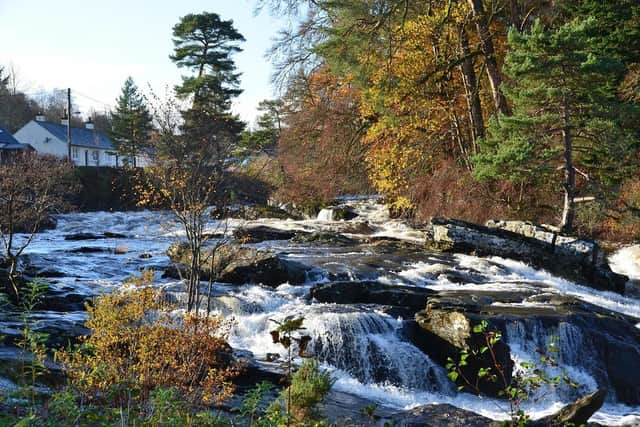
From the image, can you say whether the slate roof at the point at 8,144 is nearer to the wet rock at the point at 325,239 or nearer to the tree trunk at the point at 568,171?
the wet rock at the point at 325,239

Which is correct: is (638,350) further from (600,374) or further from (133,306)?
(133,306)

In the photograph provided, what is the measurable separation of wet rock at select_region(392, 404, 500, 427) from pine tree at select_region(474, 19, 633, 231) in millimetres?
9189

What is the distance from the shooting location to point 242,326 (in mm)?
10266

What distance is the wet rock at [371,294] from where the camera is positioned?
1102 cm

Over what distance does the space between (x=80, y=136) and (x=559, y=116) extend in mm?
47541

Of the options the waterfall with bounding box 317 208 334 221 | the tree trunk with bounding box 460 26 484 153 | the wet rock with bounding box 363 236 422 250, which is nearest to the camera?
the wet rock with bounding box 363 236 422 250

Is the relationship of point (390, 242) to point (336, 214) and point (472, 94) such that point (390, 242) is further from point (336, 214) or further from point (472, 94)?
point (336, 214)

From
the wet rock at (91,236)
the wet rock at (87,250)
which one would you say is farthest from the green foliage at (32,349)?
the wet rock at (91,236)

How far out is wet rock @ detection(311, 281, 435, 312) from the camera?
1102cm

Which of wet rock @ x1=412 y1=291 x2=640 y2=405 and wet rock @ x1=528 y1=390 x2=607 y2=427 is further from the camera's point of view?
wet rock @ x1=412 y1=291 x2=640 y2=405

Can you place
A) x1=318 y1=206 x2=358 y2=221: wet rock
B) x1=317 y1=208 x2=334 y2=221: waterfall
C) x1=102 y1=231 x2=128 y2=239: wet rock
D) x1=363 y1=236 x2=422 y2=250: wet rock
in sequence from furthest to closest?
x1=317 y1=208 x2=334 y2=221: waterfall
x1=318 y1=206 x2=358 y2=221: wet rock
x1=102 y1=231 x2=128 y2=239: wet rock
x1=363 y1=236 x2=422 y2=250: wet rock

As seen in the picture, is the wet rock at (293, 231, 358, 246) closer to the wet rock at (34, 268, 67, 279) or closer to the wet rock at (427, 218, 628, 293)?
the wet rock at (427, 218, 628, 293)

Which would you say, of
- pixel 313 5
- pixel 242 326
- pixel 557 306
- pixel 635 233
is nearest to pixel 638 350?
pixel 557 306

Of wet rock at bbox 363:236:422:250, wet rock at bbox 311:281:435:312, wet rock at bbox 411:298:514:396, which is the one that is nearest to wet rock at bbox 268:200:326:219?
wet rock at bbox 363:236:422:250
